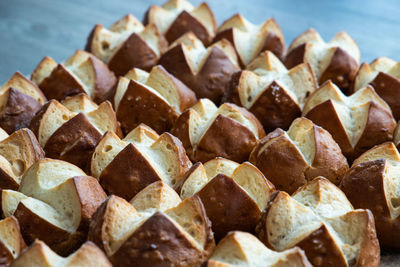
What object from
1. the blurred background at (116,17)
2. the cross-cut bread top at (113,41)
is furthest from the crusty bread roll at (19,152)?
the blurred background at (116,17)

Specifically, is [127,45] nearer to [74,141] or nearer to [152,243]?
[74,141]

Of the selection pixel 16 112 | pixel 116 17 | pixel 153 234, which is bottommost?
pixel 116 17

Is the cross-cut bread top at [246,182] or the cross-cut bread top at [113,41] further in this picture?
the cross-cut bread top at [113,41]

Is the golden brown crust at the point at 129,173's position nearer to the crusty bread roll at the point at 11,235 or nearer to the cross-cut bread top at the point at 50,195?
the cross-cut bread top at the point at 50,195

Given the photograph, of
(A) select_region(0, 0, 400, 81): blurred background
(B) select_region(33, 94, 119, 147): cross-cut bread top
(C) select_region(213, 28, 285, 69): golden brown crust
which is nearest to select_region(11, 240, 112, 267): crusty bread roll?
(B) select_region(33, 94, 119, 147): cross-cut bread top

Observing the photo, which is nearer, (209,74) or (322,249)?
(322,249)

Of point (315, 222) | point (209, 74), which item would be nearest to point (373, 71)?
point (209, 74)

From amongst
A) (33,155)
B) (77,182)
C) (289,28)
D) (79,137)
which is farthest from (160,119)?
(289,28)
